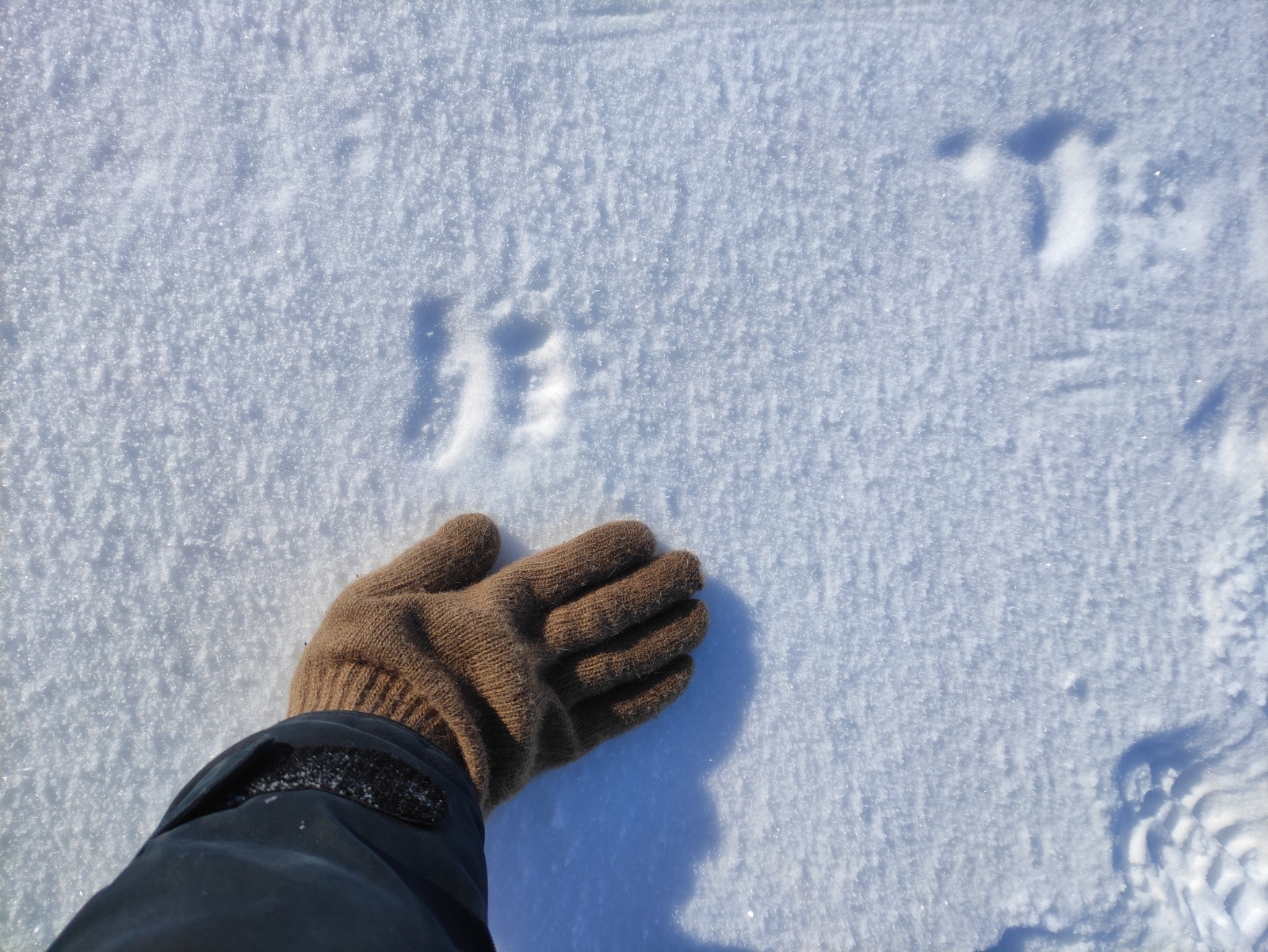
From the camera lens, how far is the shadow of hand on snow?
1.21 m

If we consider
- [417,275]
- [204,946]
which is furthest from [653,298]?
[204,946]

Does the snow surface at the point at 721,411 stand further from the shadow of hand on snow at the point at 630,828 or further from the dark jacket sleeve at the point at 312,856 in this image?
the dark jacket sleeve at the point at 312,856

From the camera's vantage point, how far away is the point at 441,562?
3.91ft

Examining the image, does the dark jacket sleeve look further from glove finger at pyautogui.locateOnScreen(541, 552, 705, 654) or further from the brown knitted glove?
glove finger at pyautogui.locateOnScreen(541, 552, 705, 654)

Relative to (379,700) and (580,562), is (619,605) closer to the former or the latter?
(580,562)

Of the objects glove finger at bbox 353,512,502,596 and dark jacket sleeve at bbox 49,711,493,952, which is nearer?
dark jacket sleeve at bbox 49,711,493,952

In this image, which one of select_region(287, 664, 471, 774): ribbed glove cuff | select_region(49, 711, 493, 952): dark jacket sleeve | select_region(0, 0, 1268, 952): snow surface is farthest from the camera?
select_region(0, 0, 1268, 952): snow surface

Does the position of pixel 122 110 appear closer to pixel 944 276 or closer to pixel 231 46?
pixel 231 46

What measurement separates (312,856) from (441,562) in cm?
48

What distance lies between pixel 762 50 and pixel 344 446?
95 cm

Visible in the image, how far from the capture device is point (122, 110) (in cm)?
122

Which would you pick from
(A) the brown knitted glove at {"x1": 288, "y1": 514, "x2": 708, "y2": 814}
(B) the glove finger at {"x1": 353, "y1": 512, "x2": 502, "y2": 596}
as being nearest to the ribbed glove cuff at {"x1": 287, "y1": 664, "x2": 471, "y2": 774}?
(A) the brown knitted glove at {"x1": 288, "y1": 514, "x2": 708, "y2": 814}

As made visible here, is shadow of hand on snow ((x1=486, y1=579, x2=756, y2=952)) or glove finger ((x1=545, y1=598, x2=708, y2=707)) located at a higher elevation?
glove finger ((x1=545, y1=598, x2=708, y2=707))

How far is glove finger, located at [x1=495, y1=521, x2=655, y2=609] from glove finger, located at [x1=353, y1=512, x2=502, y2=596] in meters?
0.05
